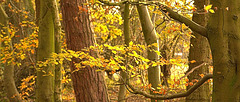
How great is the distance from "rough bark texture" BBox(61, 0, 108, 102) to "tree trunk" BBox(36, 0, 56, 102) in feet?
1.11

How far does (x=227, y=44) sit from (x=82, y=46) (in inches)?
123

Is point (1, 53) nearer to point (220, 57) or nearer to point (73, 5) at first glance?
point (73, 5)

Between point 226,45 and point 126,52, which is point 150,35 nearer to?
point 126,52

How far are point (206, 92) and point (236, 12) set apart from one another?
3714 mm

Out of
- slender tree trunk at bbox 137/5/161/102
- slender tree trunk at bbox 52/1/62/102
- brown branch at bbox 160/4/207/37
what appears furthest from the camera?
slender tree trunk at bbox 137/5/161/102

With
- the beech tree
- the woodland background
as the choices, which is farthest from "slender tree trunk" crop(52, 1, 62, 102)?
the beech tree

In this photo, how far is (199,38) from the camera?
19.4 feet

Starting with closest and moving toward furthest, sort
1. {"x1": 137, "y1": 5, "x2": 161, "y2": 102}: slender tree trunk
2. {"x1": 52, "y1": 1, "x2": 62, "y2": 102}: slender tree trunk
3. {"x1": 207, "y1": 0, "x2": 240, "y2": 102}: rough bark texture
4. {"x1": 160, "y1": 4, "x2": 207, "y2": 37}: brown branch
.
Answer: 1. {"x1": 207, "y1": 0, "x2": 240, "y2": 102}: rough bark texture
2. {"x1": 160, "y1": 4, "x2": 207, "y2": 37}: brown branch
3. {"x1": 52, "y1": 1, "x2": 62, "y2": 102}: slender tree trunk
4. {"x1": 137, "y1": 5, "x2": 161, "y2": 102}: slender tree trunk

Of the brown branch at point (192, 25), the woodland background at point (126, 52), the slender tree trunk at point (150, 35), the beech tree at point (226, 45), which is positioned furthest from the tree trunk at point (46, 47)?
the beech tree at point (226, 45)

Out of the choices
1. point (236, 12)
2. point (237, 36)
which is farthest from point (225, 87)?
point (236, 12)

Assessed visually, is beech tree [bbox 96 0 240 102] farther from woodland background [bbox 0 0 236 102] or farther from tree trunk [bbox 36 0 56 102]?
tree trunk [bbox 36 0 56 102]

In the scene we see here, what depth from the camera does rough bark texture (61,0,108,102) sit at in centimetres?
517

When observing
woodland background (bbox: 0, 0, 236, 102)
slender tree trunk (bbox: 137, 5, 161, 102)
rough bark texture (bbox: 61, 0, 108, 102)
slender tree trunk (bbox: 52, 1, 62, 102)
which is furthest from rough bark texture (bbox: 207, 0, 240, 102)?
slender tree trunk (bbox: 137, 5, 161, 102)

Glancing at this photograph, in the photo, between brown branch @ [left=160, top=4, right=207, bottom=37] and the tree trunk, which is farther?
the tree trunk
